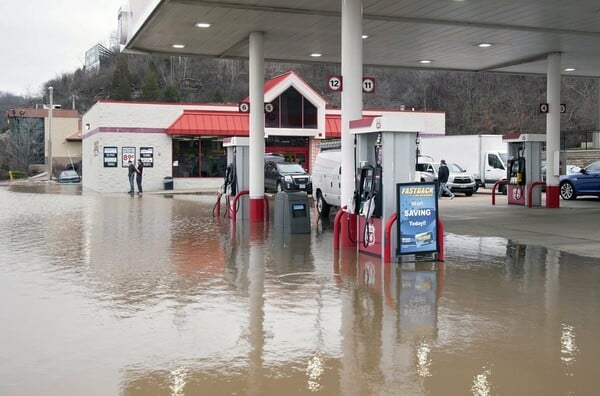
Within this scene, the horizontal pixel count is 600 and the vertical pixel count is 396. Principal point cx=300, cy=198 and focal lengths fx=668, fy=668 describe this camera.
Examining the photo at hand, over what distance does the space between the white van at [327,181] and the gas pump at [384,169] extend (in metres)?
7.32

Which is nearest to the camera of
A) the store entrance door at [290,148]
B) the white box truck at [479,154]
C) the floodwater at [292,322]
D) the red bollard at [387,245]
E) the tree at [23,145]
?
the floodwater at [292,322]

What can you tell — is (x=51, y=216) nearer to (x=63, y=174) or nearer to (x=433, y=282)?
(x=433, y=282)

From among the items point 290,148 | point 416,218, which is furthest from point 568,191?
point 416,218

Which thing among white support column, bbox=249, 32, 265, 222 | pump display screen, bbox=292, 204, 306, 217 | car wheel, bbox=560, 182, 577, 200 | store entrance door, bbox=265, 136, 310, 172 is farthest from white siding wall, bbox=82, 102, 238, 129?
pump display screen, bbox=292, 204, 306, 217

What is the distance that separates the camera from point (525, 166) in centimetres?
2347

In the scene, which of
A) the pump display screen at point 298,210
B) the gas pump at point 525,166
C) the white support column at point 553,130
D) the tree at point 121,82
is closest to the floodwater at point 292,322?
the pump display screen at point 298,210

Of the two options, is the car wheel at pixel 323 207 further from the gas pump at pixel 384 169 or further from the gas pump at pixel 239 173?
the gas pump at pixel 384 169

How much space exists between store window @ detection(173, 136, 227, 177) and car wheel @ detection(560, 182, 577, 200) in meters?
19.7

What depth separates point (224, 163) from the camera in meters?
39.8

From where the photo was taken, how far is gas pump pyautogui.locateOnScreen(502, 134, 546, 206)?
2320 centimetres

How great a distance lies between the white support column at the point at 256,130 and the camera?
59.9ft

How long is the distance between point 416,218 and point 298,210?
4.95m

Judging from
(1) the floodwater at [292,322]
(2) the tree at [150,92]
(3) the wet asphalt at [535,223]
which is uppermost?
(2) the tree at [150,92]

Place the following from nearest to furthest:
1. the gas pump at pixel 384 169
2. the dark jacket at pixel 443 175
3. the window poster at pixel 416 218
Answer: the window poster at pixel 416 218 < the gas pump at pixel 384 169 < the dark jacket at pixel 443 175
